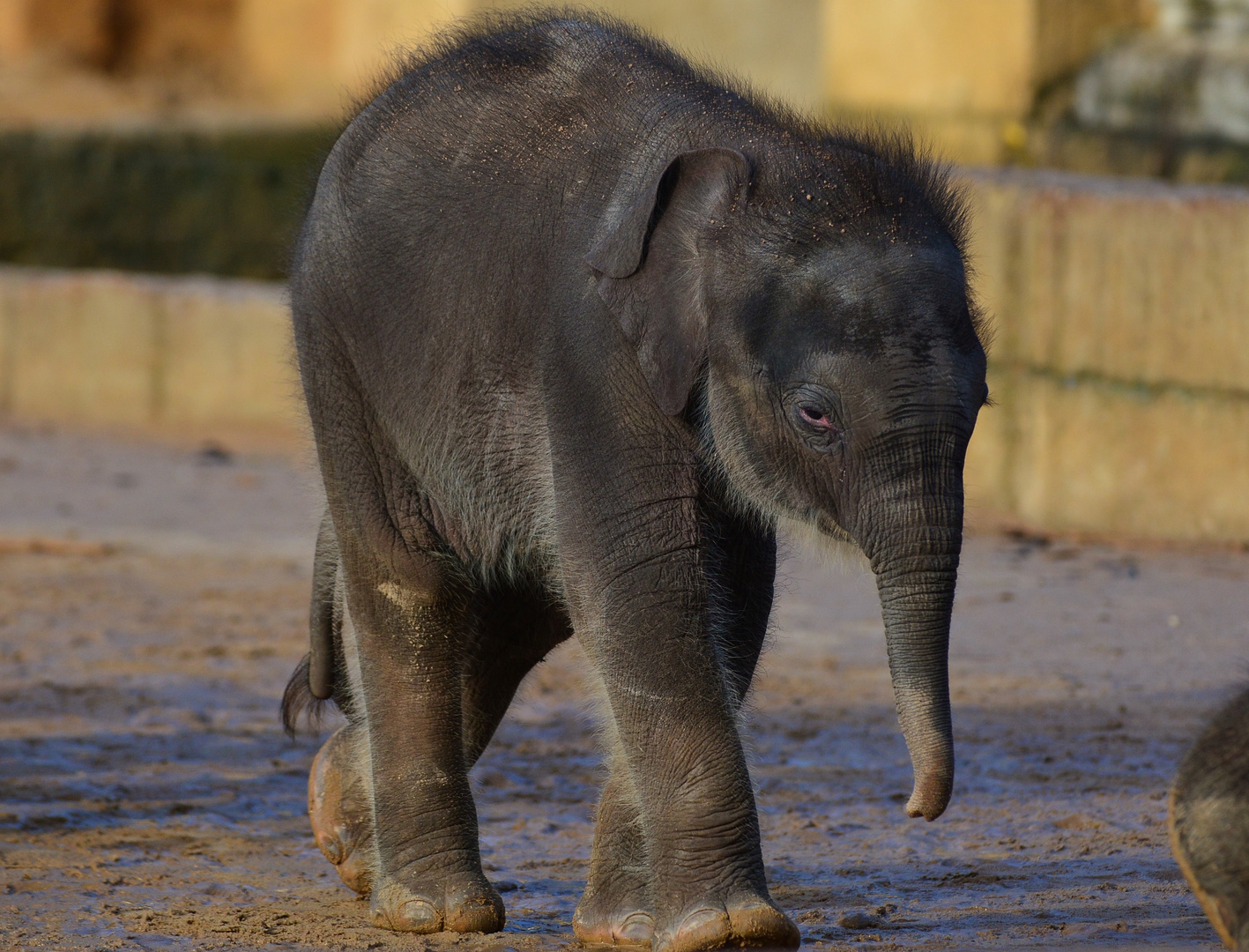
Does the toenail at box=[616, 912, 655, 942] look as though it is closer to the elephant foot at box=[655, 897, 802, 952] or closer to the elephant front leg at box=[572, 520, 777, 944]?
the elephant front leg at box=[572, 520, 777, 944]

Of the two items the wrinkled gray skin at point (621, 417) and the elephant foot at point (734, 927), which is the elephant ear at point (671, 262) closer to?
the wrinkled gray skin at point (621, 417)

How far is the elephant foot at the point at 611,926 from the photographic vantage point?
4.14 meters

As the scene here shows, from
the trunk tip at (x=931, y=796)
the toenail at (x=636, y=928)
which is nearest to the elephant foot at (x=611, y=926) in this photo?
the toenail at (x=636, y=928)

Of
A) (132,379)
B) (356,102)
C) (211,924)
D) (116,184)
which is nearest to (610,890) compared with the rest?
(211,924)

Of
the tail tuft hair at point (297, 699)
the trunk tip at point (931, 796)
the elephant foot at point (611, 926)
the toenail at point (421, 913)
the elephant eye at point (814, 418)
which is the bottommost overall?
the tail tuft hair at point (297, 699)

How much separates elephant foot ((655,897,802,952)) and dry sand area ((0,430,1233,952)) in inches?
17.1

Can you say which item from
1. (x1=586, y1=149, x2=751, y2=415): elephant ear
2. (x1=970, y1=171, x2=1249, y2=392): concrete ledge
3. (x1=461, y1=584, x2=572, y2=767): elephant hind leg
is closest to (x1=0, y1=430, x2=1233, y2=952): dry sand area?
(x1=461, y1=584, x2=572, y2=767): elephant hind leg

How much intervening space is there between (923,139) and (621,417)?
1.14 metres

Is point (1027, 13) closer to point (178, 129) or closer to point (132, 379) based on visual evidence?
point (132, 379)

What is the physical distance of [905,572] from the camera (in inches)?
138

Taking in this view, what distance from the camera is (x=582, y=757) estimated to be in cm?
596

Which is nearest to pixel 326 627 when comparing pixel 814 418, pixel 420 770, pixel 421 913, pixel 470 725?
pixel 470 725

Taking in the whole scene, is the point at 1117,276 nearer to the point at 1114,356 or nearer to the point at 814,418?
the point at 1114,356

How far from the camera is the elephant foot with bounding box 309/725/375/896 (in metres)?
4.69
